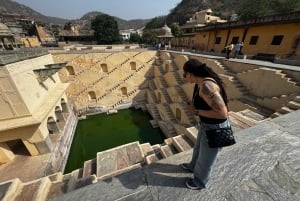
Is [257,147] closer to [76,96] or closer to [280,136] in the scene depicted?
[280,136]

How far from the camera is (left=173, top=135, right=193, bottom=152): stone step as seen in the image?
3.44 metres

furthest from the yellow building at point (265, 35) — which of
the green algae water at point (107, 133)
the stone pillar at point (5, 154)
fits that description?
the stone pillar at point (5, 154)

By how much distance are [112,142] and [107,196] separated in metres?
9.58

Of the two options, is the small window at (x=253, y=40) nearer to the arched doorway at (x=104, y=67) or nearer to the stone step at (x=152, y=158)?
the stone step at (x=152, y=158)

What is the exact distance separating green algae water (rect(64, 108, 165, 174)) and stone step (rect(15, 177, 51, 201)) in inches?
282

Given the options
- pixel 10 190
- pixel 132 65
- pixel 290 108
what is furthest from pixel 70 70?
pixel 290 108

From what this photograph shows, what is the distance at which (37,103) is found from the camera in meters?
8.16

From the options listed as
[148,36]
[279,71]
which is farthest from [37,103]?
[148,36]

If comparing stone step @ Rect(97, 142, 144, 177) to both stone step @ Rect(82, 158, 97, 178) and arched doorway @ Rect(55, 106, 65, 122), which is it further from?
arched doorway @ Rect(55, 106, 65, 122)

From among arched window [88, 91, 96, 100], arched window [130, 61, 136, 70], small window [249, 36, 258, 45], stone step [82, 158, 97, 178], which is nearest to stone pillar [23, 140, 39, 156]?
stone step [82, 158, 97, 178]

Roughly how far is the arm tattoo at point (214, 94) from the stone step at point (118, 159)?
9.34 feet

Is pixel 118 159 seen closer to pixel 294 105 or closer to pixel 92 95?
pixel 294 105

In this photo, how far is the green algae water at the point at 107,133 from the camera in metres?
10.1

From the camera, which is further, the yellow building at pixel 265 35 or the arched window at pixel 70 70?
the arched window at pixel 70 70
